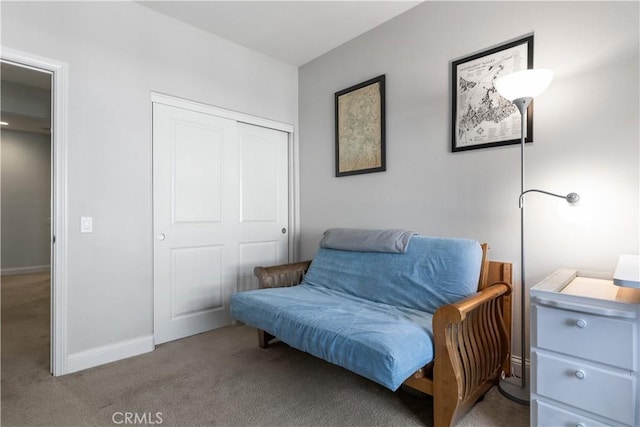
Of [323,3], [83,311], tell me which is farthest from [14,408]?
[323,3]

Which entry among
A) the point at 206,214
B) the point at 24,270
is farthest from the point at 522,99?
the point at 24,270

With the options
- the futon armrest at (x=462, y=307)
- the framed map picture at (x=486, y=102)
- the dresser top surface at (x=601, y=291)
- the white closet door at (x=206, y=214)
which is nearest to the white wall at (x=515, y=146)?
the framed map picture at (x=486, y=102)

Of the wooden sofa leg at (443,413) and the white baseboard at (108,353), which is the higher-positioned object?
the wooden sofa leg at (443,413)

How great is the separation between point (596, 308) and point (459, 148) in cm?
132

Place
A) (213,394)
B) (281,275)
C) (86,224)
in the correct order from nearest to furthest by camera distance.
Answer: (213,394), (86,224), (281,275)

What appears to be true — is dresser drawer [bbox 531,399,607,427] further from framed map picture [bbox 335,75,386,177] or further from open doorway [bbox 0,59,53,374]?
open doorway [bbox 0,59,53,374]

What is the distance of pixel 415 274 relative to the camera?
2.15 meters

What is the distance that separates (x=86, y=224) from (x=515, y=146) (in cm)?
288

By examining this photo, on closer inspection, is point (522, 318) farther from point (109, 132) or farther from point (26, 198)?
point (26, 198)

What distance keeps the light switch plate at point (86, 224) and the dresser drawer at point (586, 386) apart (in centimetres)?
272

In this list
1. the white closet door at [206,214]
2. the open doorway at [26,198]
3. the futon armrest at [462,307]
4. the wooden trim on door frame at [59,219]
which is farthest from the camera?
the open doorway at [26,198]

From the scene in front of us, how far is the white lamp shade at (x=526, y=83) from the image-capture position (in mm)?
1661

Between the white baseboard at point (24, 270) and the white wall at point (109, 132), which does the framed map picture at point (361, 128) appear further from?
the white baseboard at point (24, 270)

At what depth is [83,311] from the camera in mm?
2258
